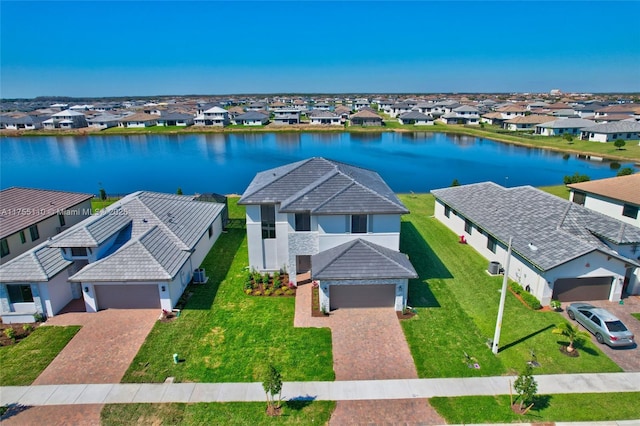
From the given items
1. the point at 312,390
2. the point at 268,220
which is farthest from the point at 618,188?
the point at 312,390

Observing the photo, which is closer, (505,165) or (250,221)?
(250,221)

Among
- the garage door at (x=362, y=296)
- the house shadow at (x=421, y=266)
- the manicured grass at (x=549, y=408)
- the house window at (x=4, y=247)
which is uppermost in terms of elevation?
the house window at (x=4, y=247)

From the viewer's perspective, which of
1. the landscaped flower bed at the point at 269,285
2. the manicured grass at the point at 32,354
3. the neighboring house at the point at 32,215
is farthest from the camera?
the neighboring house at the point at 32,215

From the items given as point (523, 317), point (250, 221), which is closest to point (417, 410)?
point (523, 317)

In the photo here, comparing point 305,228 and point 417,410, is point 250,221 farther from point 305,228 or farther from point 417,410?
point 417,410

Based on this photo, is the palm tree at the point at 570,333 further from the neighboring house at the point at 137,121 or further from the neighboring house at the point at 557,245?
the neighboring house at the point at 137,121

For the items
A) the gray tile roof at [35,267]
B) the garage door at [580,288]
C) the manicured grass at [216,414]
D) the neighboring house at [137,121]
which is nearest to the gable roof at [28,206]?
the gray tile roof at [35,267]

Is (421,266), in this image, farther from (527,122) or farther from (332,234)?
(527,122)
